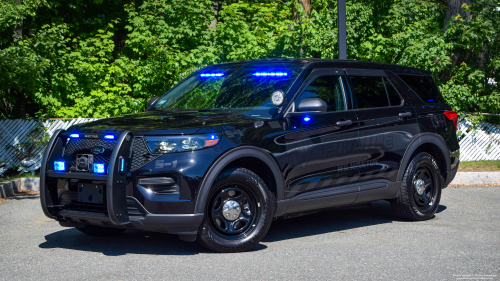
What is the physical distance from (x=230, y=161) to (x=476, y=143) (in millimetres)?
10410

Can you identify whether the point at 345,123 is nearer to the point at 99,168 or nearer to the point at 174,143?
the point at 174,143

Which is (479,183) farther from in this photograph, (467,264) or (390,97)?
(467,264)

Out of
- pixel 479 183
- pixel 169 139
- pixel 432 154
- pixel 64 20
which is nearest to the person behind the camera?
pixel 169 139

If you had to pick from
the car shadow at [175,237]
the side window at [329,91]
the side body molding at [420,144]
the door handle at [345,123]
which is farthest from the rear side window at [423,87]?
the car shadow at [175,237]

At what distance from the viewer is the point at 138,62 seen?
13.2m

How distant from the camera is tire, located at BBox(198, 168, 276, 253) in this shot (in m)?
5.25

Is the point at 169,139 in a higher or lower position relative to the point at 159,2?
lower

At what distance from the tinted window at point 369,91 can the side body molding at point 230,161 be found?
1531mm

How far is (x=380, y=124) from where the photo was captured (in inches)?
262

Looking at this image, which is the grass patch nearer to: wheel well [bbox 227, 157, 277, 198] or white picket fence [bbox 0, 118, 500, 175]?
wheel well [bbox 227, 157, 277, 198]

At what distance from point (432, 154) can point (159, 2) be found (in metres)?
8.32

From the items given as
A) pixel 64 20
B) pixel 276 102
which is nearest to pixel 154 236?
pixel 276 102

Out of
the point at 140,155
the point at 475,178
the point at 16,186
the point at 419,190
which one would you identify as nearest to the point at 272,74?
the point at 140,155

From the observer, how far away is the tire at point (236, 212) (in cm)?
525
